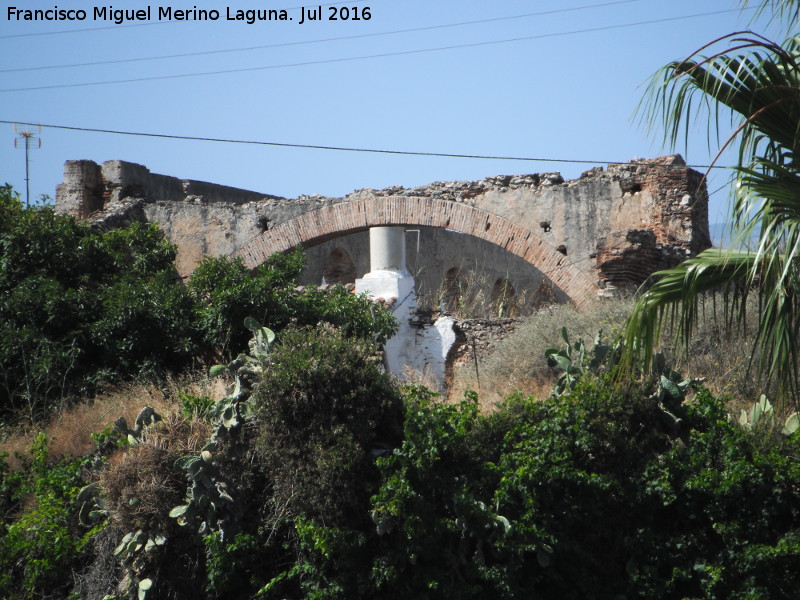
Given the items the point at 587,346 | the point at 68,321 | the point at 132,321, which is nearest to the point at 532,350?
the point at 587,346

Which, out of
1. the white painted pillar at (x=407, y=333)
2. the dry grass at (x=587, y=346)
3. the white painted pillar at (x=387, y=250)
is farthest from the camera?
the white painted pillar at (x=387, y=250)

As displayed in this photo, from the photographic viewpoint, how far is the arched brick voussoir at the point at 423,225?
1361cm

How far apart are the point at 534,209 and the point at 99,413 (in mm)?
7447

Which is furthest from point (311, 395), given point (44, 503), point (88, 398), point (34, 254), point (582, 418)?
point (34, 254)

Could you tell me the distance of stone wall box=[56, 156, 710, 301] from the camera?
501 inches

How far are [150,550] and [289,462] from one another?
3.75ft

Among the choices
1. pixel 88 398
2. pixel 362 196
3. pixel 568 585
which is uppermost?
pixel 362 196

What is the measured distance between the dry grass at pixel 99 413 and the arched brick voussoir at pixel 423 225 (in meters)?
5.04

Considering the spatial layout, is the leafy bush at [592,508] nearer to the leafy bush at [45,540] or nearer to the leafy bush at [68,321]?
the leafy bush at [45,540]

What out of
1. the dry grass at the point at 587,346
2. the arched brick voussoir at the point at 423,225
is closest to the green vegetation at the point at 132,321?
the dry grass at the point at 587,346

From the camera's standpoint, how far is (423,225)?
48.9 ft

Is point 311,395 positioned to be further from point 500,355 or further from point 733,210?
point 500,355

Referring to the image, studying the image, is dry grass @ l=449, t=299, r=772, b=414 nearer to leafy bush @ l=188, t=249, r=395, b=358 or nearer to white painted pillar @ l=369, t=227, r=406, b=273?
leafy bush @ l=188, t=249, r=395, b=358

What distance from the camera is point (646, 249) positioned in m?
12.4
